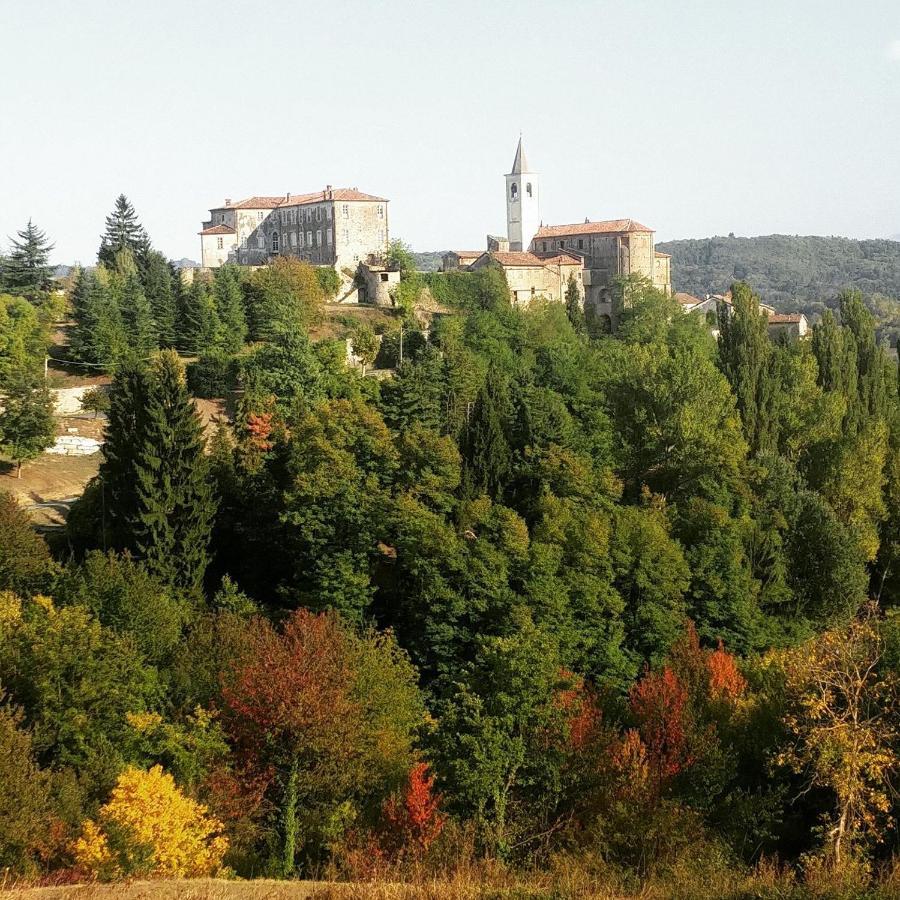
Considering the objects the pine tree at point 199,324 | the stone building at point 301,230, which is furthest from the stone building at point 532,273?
the pine tree at point 199,324

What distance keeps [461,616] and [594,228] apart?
153ft

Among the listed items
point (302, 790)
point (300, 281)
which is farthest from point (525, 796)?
point (300, 281)

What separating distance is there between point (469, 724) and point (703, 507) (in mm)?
14636

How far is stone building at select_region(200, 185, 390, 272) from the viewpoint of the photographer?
71.0m

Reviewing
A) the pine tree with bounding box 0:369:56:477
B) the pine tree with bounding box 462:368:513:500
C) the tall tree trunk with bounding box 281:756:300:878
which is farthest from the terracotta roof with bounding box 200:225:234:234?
the tall tree trunk with bounding box 281:756:300:878

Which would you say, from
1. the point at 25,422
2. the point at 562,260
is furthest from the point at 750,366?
the point at 25,422

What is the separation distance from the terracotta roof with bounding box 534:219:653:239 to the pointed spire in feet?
22.2

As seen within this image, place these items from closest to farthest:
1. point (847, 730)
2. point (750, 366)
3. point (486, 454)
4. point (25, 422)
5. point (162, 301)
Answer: point (847, 730), point (486, 454), point (25, 422), point (750, 366), point (162, 301)

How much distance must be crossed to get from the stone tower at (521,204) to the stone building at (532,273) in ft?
33.5

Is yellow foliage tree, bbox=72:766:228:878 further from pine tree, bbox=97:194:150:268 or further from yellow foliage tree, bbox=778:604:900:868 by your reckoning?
pine tree, bbox=97:194:150:268

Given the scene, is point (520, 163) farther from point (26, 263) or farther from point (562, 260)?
point (26, 263)

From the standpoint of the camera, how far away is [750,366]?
50.4 metres

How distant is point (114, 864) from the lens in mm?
22797

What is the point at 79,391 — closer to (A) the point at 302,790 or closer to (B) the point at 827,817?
(A) the point at 302,790
